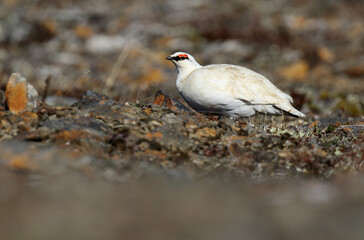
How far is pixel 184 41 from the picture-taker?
1884 centimetres

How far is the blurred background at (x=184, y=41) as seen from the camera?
45.7ft

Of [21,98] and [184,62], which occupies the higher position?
[184,62]

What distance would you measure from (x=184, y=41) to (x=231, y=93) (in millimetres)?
13429

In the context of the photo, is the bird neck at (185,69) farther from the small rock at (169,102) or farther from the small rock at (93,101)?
the small rock at (93,101)

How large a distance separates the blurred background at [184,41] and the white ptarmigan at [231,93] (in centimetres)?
438

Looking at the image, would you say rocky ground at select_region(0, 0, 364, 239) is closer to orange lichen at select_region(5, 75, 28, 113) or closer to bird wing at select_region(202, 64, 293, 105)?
orange lichen at select_region(5, 75, 28, 113)

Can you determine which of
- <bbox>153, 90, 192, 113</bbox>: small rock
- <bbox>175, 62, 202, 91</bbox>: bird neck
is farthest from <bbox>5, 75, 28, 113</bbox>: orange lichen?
<bbox>175, 62, 202, 91</bbox>: bird neck

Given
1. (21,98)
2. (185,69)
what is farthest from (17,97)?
(185,69)

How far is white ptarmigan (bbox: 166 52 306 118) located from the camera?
5648 mm

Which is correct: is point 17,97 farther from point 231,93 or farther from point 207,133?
point 231,93

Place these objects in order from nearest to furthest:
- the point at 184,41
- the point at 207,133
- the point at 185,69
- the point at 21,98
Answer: the point at 207,133 → the point at 21,98 → the point at 185,69 → the point at 184,41

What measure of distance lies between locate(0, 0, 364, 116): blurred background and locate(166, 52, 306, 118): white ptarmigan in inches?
172

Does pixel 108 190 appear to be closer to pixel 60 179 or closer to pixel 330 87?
pixel 60 179

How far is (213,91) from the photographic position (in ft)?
18.4
